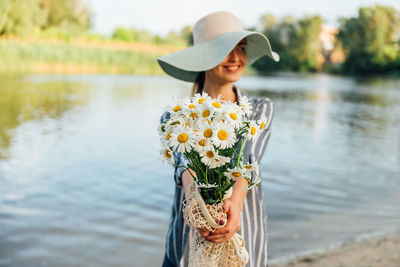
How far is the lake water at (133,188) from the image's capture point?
4.20m

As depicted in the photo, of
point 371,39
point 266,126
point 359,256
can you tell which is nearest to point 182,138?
point 266,126

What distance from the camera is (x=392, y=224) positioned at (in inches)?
185

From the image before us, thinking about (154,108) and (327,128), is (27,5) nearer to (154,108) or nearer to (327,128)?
(154,108)

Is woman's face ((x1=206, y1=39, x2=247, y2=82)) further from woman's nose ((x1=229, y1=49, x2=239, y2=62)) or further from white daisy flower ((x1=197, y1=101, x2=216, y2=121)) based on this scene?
white daisy flower ((x1=197, y1=101, x2=216, y2=121))

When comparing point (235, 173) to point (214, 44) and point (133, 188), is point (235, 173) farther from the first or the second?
point (133, 188)

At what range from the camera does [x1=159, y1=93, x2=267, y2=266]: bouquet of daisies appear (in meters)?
1.35

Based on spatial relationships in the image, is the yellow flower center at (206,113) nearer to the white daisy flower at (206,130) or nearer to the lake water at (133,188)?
the white daisy flower at (206,130)

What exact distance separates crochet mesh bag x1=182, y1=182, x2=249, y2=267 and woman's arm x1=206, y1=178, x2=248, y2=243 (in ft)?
0.07

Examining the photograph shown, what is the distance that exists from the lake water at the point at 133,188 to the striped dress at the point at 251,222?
A: 2216mm

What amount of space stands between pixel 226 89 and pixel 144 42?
36.7 metres

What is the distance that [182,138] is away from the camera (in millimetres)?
1349

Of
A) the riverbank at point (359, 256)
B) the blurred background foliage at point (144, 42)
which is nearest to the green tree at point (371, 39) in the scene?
the blurred background foliage at point (144, 42)

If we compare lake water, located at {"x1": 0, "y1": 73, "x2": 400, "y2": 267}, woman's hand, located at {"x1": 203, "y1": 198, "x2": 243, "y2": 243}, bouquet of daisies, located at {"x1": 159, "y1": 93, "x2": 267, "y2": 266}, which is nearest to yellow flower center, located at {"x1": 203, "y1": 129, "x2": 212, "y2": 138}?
bouquet of daisies, located at {"x1": 159, "y1": 93, "x2": 267, "y2": 266}

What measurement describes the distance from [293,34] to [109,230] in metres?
74.9
